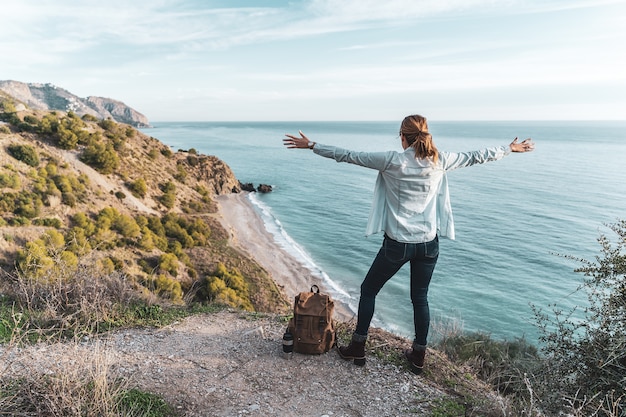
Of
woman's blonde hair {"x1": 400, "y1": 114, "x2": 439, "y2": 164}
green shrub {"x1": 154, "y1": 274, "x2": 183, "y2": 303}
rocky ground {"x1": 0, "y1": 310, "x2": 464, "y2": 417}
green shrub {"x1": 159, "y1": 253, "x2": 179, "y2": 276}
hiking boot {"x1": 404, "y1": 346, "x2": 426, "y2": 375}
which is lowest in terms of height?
green shrub {"x1": 154, "y1": 274, "x2": 183, "y2": 303}

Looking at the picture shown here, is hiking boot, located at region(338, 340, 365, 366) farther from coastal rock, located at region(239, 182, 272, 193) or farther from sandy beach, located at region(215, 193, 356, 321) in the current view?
coastal rock, located at region(239, 182, 272, 193)

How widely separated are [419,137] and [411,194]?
568 millimetres

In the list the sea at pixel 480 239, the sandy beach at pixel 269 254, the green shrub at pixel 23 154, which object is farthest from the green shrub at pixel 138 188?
the sea at pixel 480 239

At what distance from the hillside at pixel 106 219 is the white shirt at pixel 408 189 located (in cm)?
961

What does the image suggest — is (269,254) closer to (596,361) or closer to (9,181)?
(9,181)

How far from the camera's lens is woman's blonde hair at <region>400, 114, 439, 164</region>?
3779mm

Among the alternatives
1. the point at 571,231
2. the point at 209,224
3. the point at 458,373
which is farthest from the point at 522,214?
the point at 458,373

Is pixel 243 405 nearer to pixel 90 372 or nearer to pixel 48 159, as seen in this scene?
pixel 90 372

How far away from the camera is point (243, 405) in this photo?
3.98 metres

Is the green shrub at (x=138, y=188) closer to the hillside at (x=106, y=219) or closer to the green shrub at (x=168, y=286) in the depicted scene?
the hillside at (x=106, y=219)

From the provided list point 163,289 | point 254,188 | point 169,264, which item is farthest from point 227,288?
point 254,188

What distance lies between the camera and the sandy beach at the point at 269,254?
20.9 metres

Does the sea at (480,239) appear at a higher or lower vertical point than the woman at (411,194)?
lower

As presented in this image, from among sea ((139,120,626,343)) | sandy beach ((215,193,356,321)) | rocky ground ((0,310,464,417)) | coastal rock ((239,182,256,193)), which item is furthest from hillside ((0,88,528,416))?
sea ((139,120,626,343))
